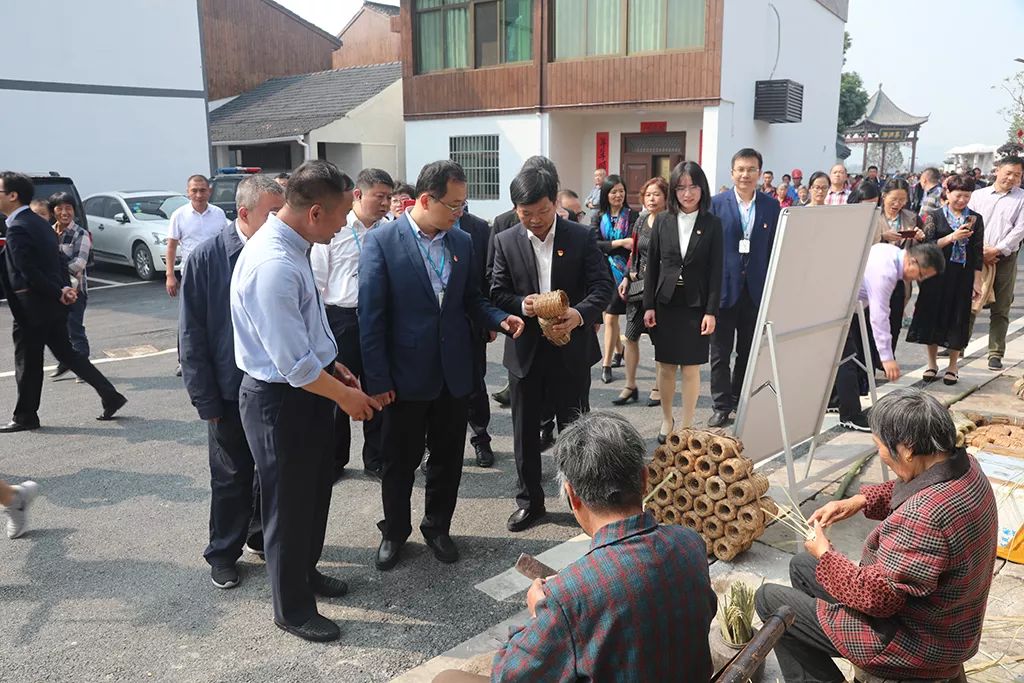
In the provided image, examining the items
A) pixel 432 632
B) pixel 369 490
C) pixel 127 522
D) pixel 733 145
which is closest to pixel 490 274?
pixel 369 490


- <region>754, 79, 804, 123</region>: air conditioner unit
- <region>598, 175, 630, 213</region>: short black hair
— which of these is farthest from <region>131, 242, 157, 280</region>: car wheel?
<region>754, 79, 804, 123</region>: air conditioner unit

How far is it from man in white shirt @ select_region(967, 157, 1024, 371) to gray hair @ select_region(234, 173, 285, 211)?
6433 millimetres

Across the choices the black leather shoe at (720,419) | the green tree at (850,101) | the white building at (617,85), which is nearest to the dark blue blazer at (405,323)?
the black leather shoe at (720,419)

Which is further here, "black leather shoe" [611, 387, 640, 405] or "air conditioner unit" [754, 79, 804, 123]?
"air conditioner unit" [754, 79, 804, 123]

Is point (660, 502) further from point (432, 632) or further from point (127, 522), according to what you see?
point (127, 522)

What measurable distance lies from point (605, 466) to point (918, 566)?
3.11 ft

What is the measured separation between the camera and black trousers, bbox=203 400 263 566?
357 cm

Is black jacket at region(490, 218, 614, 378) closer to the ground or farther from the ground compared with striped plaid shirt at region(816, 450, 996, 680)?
farther from the ground

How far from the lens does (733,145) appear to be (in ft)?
53.9

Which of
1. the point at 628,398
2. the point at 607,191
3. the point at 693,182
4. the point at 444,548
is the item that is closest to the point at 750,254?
the point at 693,182

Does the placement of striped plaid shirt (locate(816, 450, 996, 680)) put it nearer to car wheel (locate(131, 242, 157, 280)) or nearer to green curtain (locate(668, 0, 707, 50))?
car wheel (locate(131, 242, 157, 280))

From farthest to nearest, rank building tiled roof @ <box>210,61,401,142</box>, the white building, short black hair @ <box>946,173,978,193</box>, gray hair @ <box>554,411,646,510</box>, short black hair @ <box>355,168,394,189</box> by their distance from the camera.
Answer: building tiled roof @ <box>210,61,401,142</box> → the white building → short black hair @ <box>946,173,978,193</box> → short black hair @ <box>355,168,394,189</box> → gray hair @ <box>554,411,646,510</box>

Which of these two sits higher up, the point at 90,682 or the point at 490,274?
the point at 490,274

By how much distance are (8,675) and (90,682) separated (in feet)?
1.09
